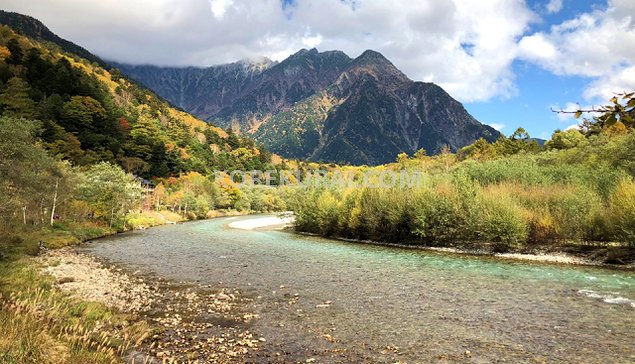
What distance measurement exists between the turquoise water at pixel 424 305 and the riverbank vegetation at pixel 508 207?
4.44m

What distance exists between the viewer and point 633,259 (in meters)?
24.1

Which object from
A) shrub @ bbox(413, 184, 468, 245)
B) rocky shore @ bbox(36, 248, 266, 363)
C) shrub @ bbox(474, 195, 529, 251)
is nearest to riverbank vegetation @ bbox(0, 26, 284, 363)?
rocky shore @ bbox(36, 248, 266, 363)

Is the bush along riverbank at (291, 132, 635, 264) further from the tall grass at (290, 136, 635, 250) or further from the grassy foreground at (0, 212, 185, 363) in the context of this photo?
the grassy foreground at (0, 212, 185, 363)

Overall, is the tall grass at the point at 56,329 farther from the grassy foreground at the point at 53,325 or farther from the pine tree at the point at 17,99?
the pine tree at the point at 17,99

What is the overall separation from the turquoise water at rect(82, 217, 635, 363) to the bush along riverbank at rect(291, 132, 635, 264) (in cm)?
389

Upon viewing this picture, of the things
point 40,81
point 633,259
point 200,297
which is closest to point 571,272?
point 633,259

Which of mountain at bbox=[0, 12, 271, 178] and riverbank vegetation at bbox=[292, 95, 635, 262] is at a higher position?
mountain at bbox=[0, 12, 271, 178]

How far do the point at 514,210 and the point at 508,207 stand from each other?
490 millimetres

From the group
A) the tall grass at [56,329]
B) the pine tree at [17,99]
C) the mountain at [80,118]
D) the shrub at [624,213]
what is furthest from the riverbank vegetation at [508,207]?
the pine tree at [17,99]

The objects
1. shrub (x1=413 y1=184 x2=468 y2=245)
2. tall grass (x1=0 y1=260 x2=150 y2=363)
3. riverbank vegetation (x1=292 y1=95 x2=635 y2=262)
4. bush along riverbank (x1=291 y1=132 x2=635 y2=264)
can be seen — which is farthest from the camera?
shrub (x1=413 y1=184 x2=468 y2=245)

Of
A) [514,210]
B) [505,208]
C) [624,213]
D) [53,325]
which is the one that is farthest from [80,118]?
[624,213]

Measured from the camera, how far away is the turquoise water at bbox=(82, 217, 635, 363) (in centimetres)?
1131

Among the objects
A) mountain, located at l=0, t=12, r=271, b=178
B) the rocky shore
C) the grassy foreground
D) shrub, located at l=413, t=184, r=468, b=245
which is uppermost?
mountain, located at l=0, t=12, r=271, b=178

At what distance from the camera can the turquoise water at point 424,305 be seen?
11.3 m
